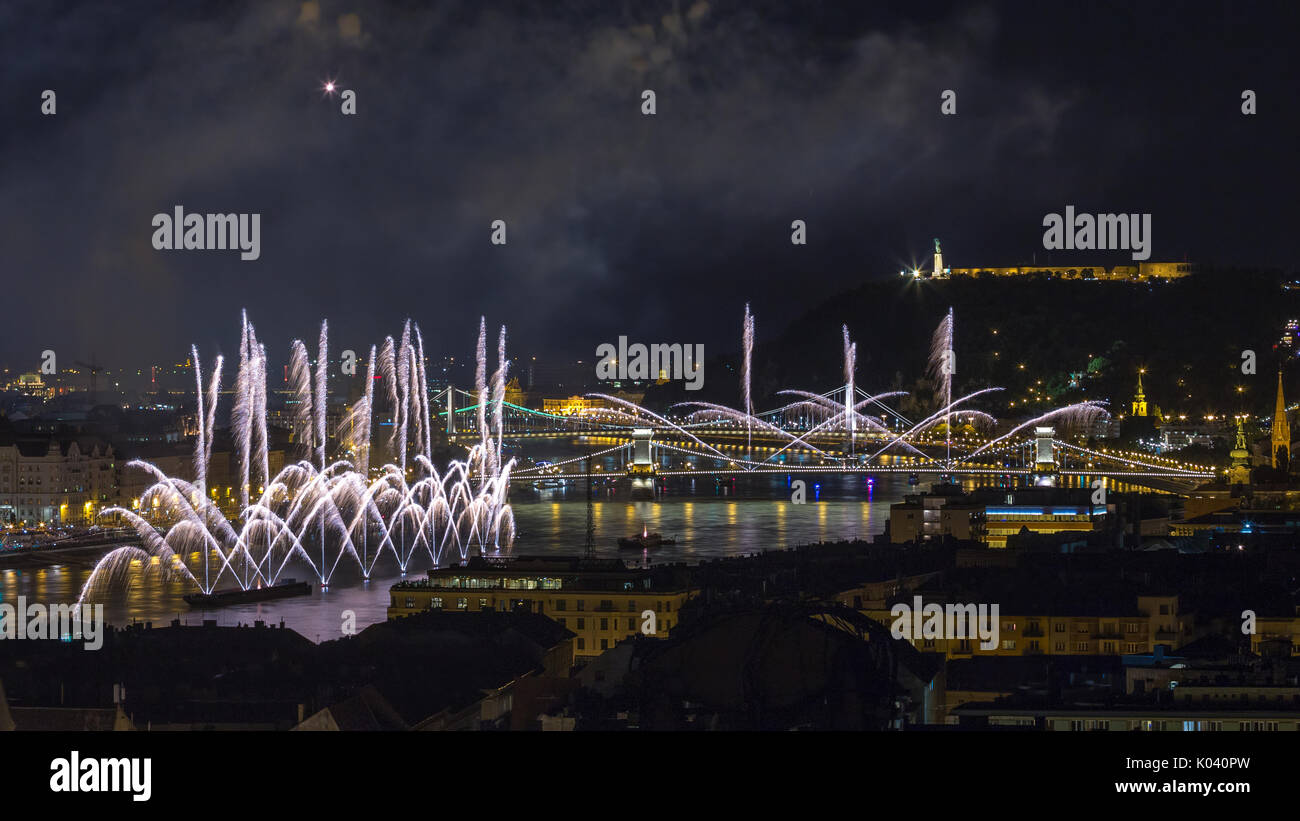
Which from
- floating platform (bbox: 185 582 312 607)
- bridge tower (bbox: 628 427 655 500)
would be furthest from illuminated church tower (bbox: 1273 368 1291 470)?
floating platform (bbox: 185 582 312 607)

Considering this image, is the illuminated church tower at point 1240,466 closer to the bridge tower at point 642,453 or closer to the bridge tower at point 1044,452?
the bridge tower at point 1044,452

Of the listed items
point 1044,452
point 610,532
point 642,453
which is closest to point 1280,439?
point 1044,452

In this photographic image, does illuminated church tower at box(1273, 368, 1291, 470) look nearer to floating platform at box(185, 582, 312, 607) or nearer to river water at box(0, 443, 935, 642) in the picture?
river water at box(0, 443, 935, 642)

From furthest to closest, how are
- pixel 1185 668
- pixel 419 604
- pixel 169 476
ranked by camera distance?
pixel 169 476, pixel 419 604, pixel 1185 668

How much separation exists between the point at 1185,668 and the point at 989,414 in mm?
47270

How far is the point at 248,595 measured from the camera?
69.7 ft

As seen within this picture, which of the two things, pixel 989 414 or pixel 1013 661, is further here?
pixel 989 414

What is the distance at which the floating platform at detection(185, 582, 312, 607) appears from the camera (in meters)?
20.4
